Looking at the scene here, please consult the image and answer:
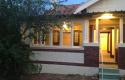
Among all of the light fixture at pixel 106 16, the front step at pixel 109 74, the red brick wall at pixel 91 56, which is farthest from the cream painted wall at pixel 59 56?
the light fixture at pixel 106 16

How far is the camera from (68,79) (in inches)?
661

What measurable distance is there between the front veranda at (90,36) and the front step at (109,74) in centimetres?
58

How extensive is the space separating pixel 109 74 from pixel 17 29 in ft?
17.7

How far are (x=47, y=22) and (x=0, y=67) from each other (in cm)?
337

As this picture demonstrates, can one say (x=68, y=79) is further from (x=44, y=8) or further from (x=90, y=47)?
(x=44, y=8)

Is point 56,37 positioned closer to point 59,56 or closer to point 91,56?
point 59,56

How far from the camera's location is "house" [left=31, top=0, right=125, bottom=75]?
17733 millimetres

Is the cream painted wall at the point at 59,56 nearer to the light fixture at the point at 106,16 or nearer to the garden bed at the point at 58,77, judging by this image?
the garden bed at the point at 58,77

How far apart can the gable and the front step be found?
3.59m

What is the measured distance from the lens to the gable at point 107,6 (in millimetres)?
18281

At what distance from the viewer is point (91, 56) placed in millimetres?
17953

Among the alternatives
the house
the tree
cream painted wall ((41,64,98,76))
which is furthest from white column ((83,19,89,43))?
the tree

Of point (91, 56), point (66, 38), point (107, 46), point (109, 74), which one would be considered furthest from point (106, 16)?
point (107, 46)

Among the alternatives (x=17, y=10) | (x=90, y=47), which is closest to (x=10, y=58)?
(x=17, y=10)
